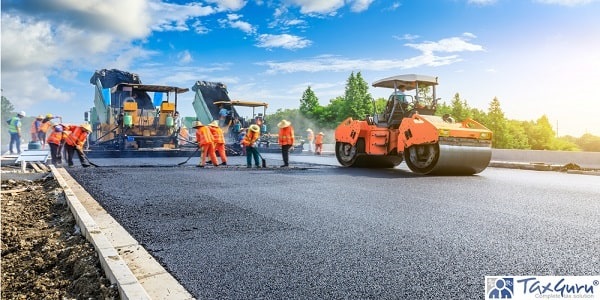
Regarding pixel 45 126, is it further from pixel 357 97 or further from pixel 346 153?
pixel 357 97

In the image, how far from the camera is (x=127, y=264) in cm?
294

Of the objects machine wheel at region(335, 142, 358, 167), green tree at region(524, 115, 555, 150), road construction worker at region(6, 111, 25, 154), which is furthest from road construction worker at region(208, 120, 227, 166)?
green tree at region(524, 115, 555, 150)

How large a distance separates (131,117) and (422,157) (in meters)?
9.84

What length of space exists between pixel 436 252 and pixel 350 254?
1.98ft

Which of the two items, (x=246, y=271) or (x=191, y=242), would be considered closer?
(x=246, y=271)

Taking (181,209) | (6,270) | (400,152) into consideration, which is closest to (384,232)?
(181,209)

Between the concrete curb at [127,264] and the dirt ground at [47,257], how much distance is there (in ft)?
0.28

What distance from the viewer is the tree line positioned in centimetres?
5612

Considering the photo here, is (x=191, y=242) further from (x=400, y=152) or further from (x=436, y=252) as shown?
(x=400, y=152)

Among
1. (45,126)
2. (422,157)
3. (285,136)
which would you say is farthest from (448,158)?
(45,126)

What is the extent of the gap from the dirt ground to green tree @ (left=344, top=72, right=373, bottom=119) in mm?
50260

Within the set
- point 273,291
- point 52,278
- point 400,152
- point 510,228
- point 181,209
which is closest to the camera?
point 273,291

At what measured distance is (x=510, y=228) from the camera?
159 inches

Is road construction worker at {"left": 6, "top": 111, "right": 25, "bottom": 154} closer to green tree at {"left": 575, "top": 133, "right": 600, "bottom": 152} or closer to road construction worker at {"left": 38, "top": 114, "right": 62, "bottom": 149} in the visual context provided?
road construction worker at {"left": 38, "top": 114, "right": 62, "bottom": 149}
